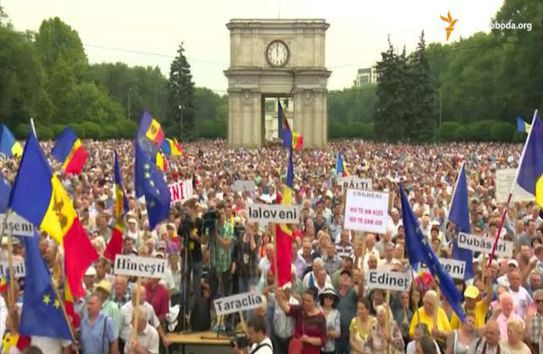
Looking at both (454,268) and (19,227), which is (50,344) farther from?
(454,268)

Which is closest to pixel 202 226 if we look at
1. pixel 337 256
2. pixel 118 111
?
pixel 337 256

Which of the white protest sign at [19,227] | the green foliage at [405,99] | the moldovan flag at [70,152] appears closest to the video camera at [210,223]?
the white protest sign at [19,227]

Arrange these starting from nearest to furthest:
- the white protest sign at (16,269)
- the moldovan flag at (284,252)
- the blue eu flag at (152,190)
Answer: the white protest sign at (16,269), the moldovan flag at (284,252), the blue eu flag at (152,190)

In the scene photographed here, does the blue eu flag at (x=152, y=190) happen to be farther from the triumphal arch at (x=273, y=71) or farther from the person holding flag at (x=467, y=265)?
the triumphal arch at (x=273, y=71)

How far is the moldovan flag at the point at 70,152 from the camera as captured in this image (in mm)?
24453

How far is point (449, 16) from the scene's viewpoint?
5797 cm

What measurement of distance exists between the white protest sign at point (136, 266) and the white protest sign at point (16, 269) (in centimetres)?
110

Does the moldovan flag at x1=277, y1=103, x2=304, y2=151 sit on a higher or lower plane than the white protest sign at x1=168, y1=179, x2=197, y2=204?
higher

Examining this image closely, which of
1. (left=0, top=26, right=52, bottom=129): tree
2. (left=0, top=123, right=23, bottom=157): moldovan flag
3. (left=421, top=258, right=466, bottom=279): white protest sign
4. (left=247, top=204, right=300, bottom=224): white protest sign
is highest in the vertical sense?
(left=0, top=26, right=52, bottom=129): tree

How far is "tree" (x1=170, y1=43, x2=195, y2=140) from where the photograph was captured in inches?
3617

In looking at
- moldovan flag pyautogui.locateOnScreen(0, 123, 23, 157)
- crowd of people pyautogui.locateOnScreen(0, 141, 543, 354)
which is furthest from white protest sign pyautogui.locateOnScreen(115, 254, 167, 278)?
moldovan flag pyautogui.locateOnScreen(0, 123, 23, 157)

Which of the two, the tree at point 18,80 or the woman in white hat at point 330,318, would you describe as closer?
the woman in white hat at point 330,318

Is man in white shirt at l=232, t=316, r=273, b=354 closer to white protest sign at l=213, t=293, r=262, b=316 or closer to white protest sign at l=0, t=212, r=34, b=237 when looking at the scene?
white protest sign at l=213, t=293, r=262, b=316

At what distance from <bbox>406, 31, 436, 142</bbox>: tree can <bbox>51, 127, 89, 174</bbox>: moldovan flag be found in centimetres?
5767
